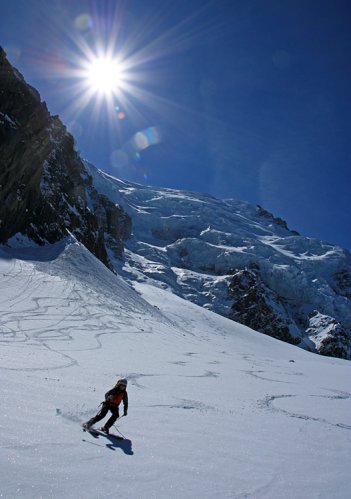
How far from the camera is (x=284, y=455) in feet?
28.0

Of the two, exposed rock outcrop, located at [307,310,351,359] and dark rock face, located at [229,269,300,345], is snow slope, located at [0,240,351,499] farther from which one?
exposed rock outcrop, located at [307,310,351,359]

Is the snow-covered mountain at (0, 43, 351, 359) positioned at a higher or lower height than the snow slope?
higher

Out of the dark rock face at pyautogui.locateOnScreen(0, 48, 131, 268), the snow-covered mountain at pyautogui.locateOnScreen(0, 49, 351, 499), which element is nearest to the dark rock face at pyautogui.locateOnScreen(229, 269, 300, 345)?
the dark rock face at pyautogui.locateOnScreen(0, 48, 131, 268)

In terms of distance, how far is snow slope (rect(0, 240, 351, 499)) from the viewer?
6.30 metres

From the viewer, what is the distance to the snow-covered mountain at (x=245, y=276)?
457 feet

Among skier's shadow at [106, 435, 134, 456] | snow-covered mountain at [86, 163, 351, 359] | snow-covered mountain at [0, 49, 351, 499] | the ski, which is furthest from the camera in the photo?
snow-covered mountain at [86, 163, 351, 359]

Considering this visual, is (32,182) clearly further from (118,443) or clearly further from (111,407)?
(118,443)

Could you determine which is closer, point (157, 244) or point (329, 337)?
point (329, 337)

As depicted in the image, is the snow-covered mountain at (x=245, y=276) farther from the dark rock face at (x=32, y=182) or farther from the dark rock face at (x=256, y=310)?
the dark rock face at (x=32, y=182)

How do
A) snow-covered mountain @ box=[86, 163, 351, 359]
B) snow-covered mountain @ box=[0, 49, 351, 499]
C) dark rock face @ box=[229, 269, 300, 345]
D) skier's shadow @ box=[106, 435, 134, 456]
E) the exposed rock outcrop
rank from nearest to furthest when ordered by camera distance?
snow-covered mountain @ box=[0, 49, 351, 499] → skier's shadow @ box=[106, 435, 134, 456] → the exposed rock outcrop → snow-covered mountain @ box=[86, 163, 351, 359] → dark rock face @ box=[229, 269, 300, 345]

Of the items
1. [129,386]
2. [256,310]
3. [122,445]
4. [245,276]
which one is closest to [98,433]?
[122,445]

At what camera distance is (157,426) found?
9.30 metres

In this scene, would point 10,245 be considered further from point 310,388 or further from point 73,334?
point 310,388

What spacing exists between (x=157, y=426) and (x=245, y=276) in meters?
140
